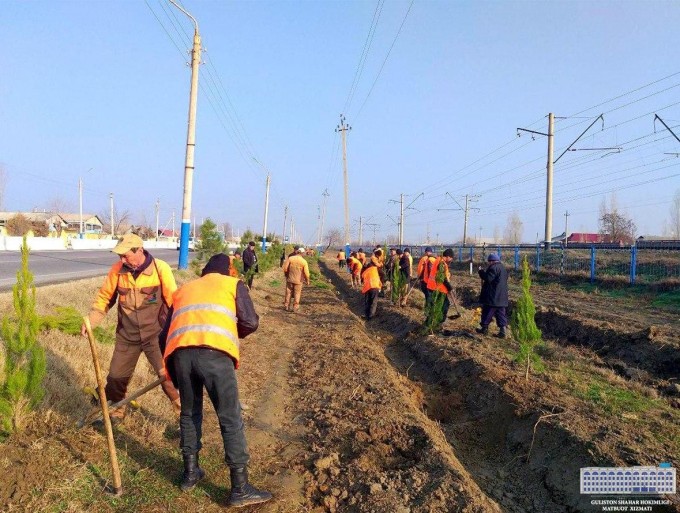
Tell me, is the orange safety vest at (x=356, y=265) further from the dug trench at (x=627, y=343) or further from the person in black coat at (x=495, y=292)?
the person in black coat at (x=495, y=292)

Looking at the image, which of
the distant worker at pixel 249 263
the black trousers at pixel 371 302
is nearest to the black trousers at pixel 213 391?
the black trousers at pixel 371 302

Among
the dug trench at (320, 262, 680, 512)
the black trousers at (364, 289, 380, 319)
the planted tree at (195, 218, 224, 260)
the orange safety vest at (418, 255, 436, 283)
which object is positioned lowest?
the dug trench at (320, 262, 680, 512)

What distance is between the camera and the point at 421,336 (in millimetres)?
11164

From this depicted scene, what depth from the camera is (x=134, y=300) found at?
467 centimetres

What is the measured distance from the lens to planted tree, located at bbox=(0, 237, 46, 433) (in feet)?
13.6

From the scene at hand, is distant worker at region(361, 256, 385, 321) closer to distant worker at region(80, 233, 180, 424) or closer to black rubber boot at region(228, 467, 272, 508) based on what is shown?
distant worker at region(80, 233, 180, 424)

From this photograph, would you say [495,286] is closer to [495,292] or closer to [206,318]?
[495,292]

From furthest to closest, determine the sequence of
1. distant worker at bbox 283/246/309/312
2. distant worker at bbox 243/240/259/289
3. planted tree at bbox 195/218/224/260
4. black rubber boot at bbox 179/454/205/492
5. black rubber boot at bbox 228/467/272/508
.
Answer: distant worker at bbox 243/240/259/289 < planted tree at bbox 195/218/224/260 < distant worker at bbox 283/246/309/312 < black rubber boot at bbox 179/454/205/492 < black rubber boot at bbox 228/467/272/508

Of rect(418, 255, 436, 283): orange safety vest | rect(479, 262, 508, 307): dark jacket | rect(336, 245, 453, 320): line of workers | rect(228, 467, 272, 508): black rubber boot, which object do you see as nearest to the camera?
rect(228, 467, 272, 508): black rubber boot

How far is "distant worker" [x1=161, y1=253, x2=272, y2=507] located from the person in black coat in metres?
7.23

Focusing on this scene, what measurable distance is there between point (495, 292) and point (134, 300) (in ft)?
24.1

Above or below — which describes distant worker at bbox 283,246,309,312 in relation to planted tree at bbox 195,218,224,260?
below

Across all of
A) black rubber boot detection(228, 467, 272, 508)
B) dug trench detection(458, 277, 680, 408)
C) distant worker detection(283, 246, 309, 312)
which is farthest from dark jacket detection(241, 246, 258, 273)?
black rubber boot detection(228, 467, 272, 508)

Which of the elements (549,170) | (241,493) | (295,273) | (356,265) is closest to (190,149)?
(295,273)
